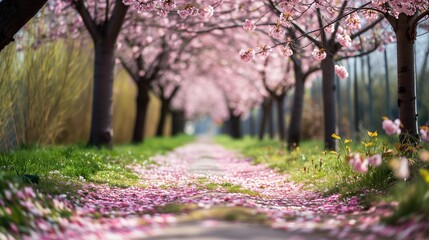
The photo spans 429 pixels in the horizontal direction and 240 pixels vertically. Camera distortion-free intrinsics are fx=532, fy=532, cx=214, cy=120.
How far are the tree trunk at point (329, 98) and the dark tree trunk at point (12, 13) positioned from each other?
7633mm

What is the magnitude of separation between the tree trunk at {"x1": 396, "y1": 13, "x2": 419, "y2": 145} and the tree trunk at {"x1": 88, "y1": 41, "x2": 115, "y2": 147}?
7.57 metres

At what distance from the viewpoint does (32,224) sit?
220 inches

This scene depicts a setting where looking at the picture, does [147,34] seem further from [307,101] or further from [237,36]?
[307,101]

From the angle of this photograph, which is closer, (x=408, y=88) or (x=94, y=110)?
(x=408, y=88)

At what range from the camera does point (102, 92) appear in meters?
13.9

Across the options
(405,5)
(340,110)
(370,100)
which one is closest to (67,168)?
(405,5)

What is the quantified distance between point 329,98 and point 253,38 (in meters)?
8.12

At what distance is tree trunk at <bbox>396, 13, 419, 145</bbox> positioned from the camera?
8.95 meters

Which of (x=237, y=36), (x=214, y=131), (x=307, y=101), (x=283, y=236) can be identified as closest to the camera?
(x=283, y=236)

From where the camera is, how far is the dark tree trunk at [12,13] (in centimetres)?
788

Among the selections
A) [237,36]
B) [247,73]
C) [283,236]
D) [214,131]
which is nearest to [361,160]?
[283,236]

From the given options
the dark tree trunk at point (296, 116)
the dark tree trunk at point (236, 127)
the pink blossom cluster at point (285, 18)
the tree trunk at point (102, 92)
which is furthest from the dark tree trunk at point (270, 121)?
the pink blossom cluster at point (285, 18)

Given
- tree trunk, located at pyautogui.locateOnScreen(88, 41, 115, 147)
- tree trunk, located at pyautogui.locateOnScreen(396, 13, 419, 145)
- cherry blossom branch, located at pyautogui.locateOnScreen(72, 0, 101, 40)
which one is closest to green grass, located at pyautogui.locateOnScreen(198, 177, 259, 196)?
tree trunk, located at pyautogui.locateOnScreen(396, 13, 419, 145)

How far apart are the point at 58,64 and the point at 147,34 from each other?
5.54m
